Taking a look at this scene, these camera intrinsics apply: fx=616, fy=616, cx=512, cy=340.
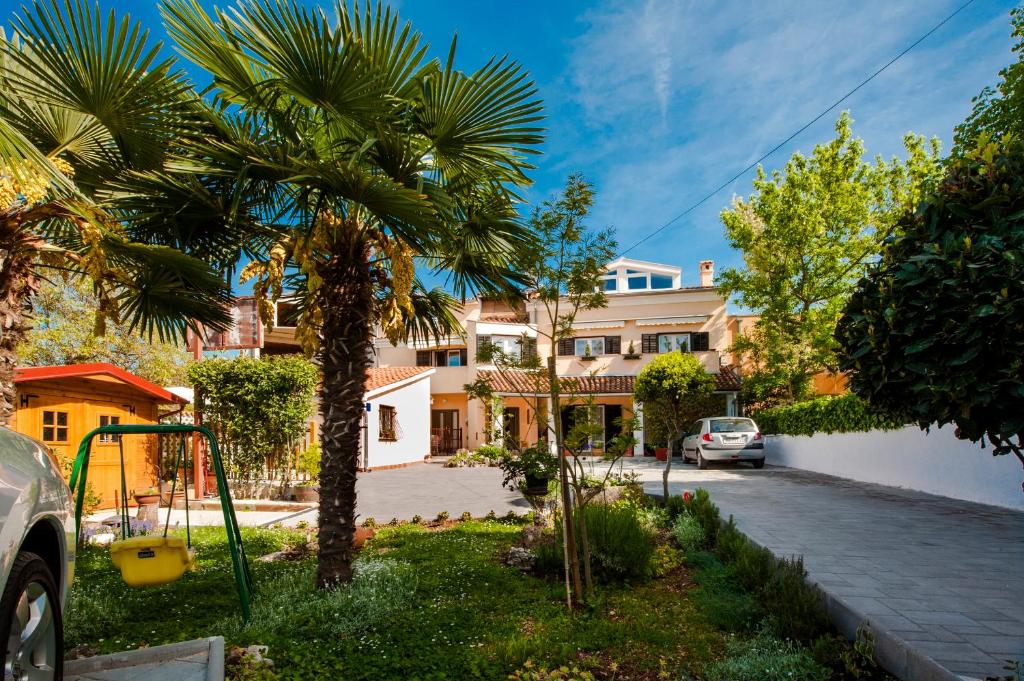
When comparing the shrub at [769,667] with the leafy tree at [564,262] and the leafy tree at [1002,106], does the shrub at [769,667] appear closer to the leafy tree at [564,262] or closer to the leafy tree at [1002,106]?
the leafy tree at [564,262]

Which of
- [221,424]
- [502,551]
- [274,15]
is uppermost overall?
[274,15]

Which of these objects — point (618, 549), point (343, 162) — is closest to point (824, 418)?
point (618, 549)

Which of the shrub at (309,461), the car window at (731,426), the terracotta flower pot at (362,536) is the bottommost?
the terracotta flower pot at (362,536)

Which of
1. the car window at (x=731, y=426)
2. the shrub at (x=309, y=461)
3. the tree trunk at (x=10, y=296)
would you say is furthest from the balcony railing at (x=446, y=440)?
the tree trunk at (x=10, y=296)

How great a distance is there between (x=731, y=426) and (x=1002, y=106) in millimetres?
10612

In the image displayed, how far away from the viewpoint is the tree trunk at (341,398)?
17.6 ft

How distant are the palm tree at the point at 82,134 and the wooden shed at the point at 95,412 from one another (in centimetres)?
583

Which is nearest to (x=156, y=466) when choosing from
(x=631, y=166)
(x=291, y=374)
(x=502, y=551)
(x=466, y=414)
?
(x=291, y=374)

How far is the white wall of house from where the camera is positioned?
74.5 ft

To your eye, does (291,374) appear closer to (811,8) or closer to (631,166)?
(631,166)

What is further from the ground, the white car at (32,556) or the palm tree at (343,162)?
the palm tree at (343,162)

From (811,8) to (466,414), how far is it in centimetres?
2581

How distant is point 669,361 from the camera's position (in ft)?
70.2

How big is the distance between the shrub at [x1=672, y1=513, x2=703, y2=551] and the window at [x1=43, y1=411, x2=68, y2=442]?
413 inches
